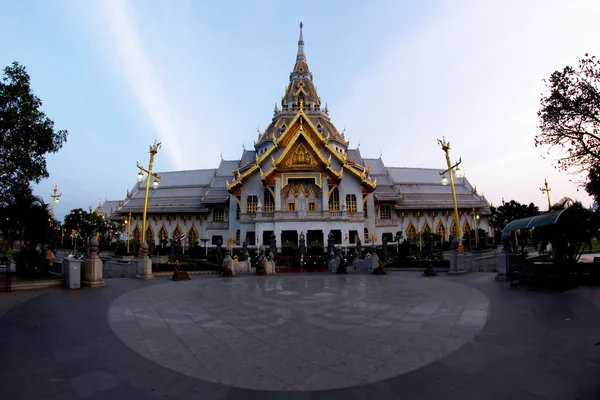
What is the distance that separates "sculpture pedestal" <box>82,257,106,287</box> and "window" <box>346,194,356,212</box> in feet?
85.4

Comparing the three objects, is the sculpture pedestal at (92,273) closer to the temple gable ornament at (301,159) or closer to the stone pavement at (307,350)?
the stone pavement at (307,350)

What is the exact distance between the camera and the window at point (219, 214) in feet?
135

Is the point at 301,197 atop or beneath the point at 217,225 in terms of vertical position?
atop

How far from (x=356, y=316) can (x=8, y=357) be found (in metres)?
6.45

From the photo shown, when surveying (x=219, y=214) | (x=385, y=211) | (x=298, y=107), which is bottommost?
(x=385, y=211)

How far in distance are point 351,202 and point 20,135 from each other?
28.4m

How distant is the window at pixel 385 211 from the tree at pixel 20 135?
35.8 metres

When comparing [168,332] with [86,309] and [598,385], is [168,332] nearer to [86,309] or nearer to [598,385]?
[86,309]

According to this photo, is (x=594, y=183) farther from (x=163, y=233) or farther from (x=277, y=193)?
(x=163, y=233)

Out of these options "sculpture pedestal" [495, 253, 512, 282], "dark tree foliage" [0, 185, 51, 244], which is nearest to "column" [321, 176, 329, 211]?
"sculpture pedestal" [495, 253, 512, 282]

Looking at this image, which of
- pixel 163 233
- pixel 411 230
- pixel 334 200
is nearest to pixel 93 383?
pixel 334 200

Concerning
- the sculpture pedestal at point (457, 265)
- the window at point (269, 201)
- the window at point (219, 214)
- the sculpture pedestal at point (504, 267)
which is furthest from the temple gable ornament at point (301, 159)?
the sculpture pedestal at point (504, 267)

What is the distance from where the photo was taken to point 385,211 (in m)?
41.6

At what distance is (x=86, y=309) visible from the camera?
26.2 ft
